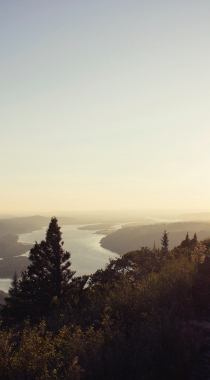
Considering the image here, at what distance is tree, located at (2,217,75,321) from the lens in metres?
23.6

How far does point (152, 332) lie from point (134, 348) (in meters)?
0.49

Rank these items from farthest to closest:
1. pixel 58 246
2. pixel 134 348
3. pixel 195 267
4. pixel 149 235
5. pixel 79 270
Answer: pixel 149 235, pixel 79 270, pixel 58 246, pixel 195 267, pixel 134 348

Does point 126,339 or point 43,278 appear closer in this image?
point 126,339

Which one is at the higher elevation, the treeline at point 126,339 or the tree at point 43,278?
the treeline at point 126,339

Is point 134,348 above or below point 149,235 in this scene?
above

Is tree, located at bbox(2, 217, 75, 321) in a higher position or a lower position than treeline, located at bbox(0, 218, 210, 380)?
lower

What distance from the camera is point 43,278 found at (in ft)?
85.7

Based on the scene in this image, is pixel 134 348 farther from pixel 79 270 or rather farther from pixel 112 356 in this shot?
pixel 79 270

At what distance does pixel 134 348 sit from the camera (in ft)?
16.7

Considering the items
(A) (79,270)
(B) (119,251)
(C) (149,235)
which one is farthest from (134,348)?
(C) (149,235)

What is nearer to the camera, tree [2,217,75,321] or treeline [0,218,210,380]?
treeline [0,218,210,380]

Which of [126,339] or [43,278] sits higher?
[126,339]

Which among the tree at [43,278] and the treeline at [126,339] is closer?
the treeline at [126,339]

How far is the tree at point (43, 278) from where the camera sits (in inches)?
930
